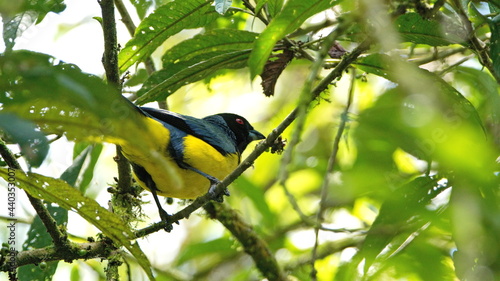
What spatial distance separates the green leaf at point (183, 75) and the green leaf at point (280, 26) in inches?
37.1

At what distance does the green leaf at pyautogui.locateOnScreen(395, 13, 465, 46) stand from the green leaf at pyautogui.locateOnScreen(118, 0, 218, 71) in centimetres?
102

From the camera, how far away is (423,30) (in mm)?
2896

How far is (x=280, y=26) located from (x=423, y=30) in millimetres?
958

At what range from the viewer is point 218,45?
353cm

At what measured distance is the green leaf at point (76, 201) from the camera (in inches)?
85.0

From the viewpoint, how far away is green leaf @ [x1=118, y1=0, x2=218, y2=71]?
3.19 m

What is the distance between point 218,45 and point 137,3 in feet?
3.17

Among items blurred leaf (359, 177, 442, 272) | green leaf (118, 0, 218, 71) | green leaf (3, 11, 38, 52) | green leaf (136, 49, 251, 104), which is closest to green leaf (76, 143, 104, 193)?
green leaf (136, 49, 251, 104)

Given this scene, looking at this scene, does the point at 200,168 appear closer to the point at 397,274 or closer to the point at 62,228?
the point at 62,228

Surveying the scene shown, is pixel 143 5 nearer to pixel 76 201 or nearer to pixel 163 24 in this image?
pixel 163 24

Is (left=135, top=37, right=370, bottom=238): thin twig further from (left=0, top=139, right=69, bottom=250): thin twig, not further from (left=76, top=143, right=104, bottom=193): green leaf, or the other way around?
(left=76, top=143, right=104, bottom=193): green leaf

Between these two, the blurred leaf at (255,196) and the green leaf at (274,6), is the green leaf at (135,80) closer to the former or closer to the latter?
the blurred leaf at (255,196)

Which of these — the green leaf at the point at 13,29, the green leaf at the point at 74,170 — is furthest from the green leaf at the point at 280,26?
the green leaf at the point at 74,170

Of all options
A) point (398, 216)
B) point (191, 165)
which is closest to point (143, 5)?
point (191, 165)
